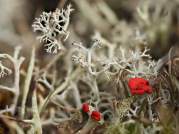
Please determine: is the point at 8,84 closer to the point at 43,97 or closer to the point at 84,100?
the point at 43,97

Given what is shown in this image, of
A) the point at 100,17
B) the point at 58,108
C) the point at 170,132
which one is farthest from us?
the point at 100,17

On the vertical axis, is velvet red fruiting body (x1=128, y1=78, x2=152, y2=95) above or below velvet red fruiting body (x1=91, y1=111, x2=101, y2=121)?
above

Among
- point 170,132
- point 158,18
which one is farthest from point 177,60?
point 158,18

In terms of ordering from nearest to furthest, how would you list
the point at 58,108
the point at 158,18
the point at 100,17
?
1. the point at 58,108
2. the point at 158,18
3. the point at 100,17

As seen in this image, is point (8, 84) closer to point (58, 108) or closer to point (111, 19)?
point (58, 108)

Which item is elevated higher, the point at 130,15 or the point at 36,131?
the point at 130,15

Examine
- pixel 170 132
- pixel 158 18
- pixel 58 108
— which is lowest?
pixel 170 132

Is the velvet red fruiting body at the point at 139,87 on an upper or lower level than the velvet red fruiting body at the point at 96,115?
upper

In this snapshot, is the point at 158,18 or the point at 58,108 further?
the point at 158,18

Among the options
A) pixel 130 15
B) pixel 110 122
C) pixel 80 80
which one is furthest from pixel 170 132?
pixel 130 15
